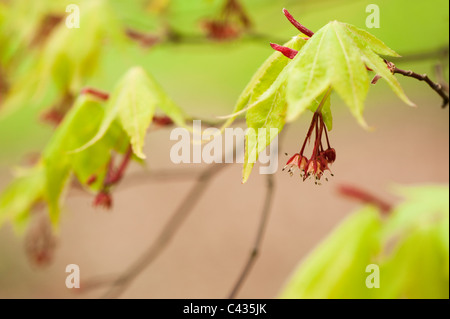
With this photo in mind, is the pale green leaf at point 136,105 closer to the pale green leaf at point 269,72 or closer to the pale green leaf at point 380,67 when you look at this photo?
the pale green leaf at point 269,72

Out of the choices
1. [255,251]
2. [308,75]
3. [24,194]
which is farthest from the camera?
[24,194]

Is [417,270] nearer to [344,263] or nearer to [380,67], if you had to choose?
[344,263]

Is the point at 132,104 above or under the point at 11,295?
under

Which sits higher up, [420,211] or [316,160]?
[420,211]

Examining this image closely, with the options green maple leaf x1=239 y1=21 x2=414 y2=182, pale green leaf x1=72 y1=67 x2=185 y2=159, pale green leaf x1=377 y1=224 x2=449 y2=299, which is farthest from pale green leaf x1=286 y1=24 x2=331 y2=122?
pale green leaf x1=377 y1=224 x2=449 y2=299

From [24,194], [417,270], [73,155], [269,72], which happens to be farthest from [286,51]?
[24,194]

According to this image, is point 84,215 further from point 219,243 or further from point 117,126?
point 117,126

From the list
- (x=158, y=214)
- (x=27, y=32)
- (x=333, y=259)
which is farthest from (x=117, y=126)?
(x=158, y=214)

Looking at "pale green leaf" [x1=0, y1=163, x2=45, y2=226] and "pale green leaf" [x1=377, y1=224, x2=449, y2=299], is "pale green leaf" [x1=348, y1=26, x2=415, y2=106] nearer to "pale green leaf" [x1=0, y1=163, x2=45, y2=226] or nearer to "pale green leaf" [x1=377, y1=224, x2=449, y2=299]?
"pale green leaf" [x1=377, y1=224, x2=449, y2=299]
